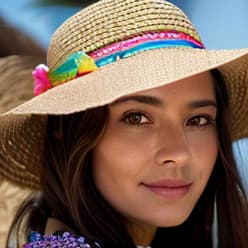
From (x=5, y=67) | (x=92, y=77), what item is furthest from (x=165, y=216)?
(x=5, y=67)

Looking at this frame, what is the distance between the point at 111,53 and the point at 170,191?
0.75ft

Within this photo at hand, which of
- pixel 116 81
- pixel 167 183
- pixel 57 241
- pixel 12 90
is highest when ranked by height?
pixel 12 90

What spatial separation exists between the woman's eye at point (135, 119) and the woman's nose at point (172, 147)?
32 millimetres

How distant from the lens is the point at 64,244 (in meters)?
0.97

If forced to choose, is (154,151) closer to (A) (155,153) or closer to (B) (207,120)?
(A) (155,153)

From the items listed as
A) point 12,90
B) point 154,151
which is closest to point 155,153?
point 154,151

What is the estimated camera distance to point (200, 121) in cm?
111

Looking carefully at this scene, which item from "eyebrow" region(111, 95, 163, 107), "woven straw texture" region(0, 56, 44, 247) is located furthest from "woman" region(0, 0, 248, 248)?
"woven straw texture" region(0, 56, 44, 247)

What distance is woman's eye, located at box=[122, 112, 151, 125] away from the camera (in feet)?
3.40

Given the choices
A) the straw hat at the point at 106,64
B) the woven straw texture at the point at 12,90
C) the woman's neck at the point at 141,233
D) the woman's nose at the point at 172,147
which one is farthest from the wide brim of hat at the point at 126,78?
the woven straw texture at the point at 12,90

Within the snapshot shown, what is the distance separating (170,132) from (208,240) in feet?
1.25

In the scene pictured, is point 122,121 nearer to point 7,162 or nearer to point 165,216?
point 165,216

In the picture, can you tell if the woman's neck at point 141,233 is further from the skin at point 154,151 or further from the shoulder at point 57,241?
the shoulder at point 57,241

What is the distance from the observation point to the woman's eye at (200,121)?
1.09 metres
